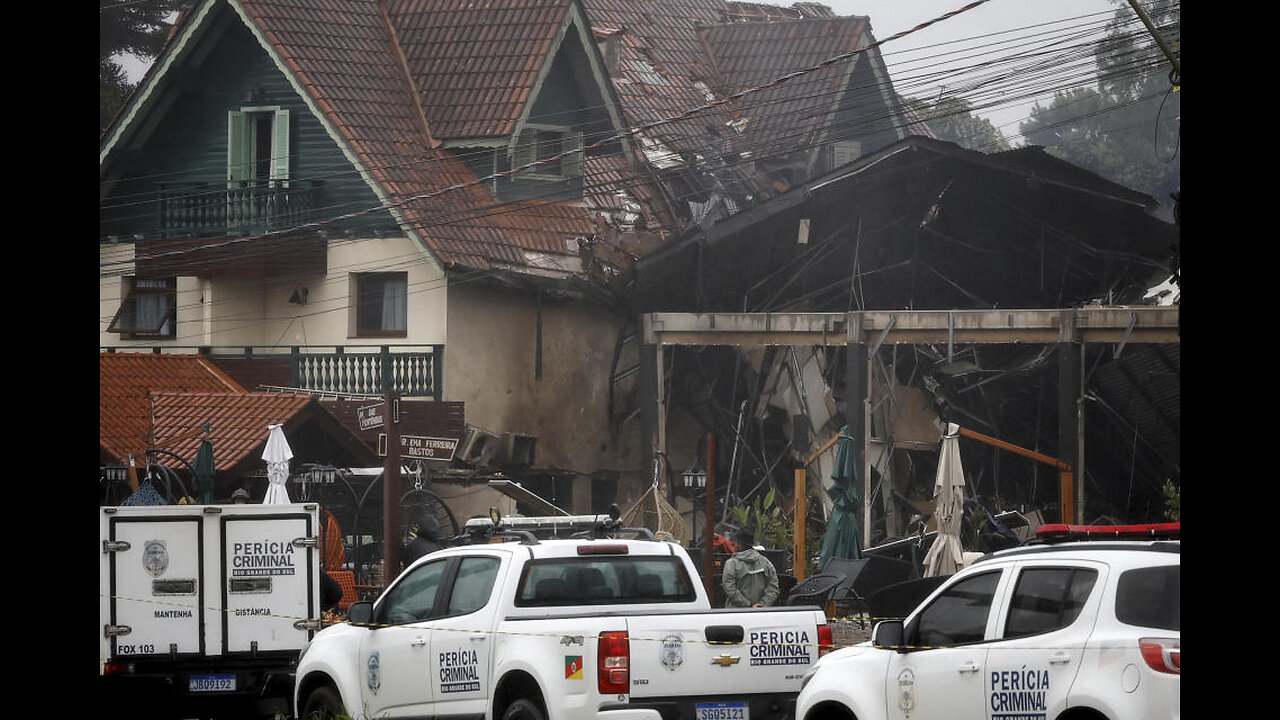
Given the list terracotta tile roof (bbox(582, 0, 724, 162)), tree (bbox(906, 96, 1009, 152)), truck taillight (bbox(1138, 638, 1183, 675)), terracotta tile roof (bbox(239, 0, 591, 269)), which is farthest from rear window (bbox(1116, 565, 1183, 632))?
tree (bbox(906, 96, 1009, 152))

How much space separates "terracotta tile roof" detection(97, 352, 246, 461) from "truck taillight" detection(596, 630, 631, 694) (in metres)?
18.3

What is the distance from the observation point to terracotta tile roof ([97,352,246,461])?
2864 centimetres

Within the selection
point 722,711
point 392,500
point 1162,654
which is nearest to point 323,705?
point 722,711

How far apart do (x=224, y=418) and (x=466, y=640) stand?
56.4 feet

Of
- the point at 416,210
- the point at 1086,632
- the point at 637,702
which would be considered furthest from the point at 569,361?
the point at 1086,632

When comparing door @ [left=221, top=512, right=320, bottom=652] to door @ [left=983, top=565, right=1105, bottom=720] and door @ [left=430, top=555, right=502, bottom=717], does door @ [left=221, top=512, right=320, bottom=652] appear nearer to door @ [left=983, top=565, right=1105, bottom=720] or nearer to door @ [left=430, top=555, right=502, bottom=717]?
door @ [left=430, top=555, right=502, bottom=717]

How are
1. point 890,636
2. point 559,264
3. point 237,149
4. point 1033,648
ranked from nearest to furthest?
point 1033,648 → point 890,636 → point 559,264 → point 237,149

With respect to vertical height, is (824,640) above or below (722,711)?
above

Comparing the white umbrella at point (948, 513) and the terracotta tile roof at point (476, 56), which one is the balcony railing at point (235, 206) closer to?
the terracotta tile roof at point (476, 56)

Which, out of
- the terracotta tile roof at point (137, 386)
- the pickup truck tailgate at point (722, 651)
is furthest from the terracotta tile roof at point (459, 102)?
the pickup truck tailgate at point (722, 651)

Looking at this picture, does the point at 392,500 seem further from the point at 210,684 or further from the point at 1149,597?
the point at 1149,597

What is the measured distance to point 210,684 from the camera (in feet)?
50.4
